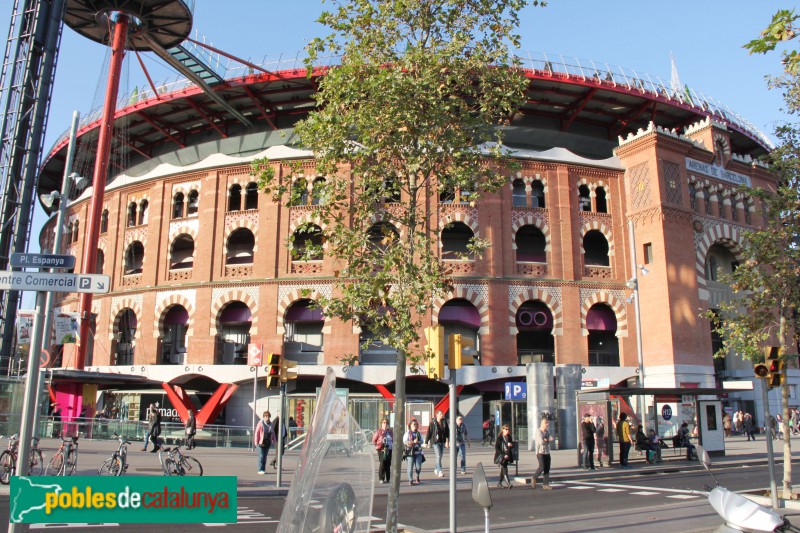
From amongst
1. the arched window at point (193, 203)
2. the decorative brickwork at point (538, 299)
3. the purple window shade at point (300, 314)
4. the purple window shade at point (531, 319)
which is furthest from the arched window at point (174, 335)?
the purple window shade at point (531, 319)

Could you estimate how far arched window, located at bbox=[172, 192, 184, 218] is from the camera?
39000 millimetres

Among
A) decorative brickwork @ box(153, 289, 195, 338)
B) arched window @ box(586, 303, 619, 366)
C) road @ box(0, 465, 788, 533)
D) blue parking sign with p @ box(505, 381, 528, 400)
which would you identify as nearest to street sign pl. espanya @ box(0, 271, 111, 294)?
road @ box(0, 465, 788, 533)

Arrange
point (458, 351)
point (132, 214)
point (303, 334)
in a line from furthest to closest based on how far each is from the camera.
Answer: point (132, 214) → point (303, 334) → point (458, 351)

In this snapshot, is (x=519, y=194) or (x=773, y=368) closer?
(x=773, y=368)

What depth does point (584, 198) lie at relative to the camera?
38438mm

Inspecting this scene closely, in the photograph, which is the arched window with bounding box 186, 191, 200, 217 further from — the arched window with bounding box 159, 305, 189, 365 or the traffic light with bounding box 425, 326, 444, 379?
the traffic light with bounding box 425, 326, 444, 379

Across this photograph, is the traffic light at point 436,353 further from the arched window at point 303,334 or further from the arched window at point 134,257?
the arched window at point 134,257

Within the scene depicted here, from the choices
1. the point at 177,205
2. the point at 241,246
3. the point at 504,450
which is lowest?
the point at 504,450

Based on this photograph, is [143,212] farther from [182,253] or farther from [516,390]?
[516,390]

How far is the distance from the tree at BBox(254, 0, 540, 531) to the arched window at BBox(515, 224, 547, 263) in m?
26.5

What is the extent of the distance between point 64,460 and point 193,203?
2503cm

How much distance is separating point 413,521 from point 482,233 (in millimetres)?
24801

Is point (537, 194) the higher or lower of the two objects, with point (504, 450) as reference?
higher

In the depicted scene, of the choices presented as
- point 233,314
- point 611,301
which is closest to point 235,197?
point 233,314
